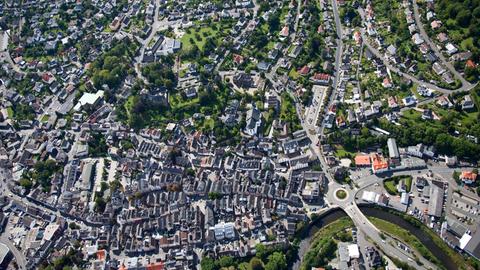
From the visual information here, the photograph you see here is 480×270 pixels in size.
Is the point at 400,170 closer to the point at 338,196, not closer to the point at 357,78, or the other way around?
the point at 338,196

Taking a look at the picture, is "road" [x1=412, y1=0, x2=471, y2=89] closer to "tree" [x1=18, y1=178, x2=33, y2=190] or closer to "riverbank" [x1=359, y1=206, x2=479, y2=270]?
"riverbank" [x1=359, y1=206, x2=479, y2=270]

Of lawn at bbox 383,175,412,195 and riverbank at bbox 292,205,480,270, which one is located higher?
lawn at bbox 383,175,412,195

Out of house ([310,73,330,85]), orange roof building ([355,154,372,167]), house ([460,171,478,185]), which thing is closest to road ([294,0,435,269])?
orange roof building ([355,154,372,167])

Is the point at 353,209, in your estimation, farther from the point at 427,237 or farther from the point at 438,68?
the point at 438,68

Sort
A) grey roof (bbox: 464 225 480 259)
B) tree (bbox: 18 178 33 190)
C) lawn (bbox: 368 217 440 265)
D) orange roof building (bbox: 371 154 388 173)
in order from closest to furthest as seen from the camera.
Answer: grey roof (bbox: 464 225 480 259) → lawn (bbox: 368 217 440 265) → orange roof building (bbox: 371 154 388 173) → tree (bbox: 18 178 33 190)

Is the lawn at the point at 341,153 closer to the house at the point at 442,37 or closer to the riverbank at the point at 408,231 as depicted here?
the riverbank at the point at 408,231

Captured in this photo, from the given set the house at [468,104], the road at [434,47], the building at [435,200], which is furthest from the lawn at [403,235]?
the road at [434,47]

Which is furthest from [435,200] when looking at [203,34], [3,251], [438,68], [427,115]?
[3,251]
